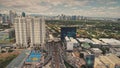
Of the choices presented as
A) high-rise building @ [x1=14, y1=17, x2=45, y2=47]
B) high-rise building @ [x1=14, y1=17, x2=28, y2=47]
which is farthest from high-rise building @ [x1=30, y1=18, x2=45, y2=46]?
high-rise building @ [x1=14, y1=17, x2=28, y2=47]

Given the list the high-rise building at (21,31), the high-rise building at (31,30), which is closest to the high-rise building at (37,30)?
the high-rise building at (31,30)

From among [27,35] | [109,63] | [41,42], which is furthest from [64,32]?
[109,63]

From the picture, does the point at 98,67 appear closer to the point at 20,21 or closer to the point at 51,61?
the point at 51,61

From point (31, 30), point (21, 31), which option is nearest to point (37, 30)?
point (31, 30)

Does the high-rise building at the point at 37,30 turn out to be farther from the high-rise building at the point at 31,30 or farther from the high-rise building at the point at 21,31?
the high-rise building at the point at 21,31

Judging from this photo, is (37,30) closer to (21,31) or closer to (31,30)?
(31,30)

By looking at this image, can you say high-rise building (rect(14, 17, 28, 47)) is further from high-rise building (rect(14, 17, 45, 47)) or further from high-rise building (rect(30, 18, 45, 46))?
high-rise building (rect(30, 18, 45, 46))

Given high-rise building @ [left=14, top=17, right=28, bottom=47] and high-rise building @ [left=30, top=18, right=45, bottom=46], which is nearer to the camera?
high-rise building @ [left=30, top=18, right=45, bottom=46]

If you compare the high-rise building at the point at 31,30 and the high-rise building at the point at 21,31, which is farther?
the high-rise building at the point at 21,31

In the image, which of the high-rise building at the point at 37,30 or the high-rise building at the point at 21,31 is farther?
the high-rise building at the point at 21,31
